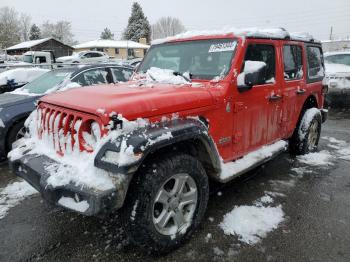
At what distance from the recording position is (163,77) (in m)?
3.68

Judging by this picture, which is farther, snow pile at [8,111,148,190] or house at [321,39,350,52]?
house at [321,39,350,52]

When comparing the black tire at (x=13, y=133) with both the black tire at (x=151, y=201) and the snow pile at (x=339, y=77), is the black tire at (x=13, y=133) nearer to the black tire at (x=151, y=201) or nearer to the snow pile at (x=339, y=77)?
the black tire at (x=151, y=201)

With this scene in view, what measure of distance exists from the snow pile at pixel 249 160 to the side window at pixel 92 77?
3594 mm

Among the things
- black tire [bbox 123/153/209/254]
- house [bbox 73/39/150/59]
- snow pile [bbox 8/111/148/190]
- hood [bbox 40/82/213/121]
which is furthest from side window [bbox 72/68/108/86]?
house [bbox 73/39/150/59]

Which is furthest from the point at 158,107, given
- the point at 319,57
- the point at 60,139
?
the point at 319,57

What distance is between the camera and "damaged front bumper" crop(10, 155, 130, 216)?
2201 mm

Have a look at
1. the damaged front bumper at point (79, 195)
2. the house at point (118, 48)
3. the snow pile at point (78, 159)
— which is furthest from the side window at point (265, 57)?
the house at point (118, 48)

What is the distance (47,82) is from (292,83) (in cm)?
442

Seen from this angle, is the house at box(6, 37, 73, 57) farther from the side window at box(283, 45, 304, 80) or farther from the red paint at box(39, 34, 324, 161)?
the red paint at box(39, 34, 324, 161)

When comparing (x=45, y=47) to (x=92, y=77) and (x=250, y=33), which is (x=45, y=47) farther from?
(x=250, y=33)

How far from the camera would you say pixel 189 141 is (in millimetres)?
2926

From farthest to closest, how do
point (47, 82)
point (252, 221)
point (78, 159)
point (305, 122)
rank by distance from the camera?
1. point (47, 82)
2. point (305, 122)
3. point (252, 221)
4. point (78, 159)

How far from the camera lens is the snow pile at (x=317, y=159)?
16.7 feet

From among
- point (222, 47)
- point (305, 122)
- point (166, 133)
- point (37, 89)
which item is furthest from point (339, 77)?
point (166, 133)
